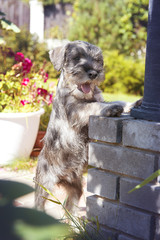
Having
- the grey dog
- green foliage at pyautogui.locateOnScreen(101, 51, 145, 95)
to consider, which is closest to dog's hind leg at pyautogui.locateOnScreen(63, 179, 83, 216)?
the grey dog

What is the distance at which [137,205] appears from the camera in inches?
93.7

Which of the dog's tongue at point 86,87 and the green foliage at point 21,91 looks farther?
the green foliage at point 21,91

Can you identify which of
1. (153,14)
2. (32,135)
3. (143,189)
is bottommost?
(32,135)

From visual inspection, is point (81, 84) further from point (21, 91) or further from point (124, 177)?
point (21, 91)

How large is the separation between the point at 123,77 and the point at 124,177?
38.2 ft

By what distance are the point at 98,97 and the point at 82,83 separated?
233mm

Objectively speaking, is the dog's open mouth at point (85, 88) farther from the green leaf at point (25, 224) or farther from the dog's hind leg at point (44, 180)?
the green leaf at point (25, 224)

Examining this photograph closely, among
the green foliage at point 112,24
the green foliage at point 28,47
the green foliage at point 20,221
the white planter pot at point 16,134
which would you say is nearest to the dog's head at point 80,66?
the white planter pot at point 16,134

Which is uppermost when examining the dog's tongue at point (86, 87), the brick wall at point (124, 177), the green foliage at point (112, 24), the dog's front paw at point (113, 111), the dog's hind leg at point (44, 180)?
the green foliage at point (112, 24)

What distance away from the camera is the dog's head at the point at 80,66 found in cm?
340

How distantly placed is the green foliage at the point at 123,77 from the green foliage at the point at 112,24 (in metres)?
3.30

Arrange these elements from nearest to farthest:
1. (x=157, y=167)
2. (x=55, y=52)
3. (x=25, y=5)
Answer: (x=157, y=167) < (x=55, y=52) < (x=25, y=5)

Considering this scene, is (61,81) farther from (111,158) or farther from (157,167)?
(157,167)

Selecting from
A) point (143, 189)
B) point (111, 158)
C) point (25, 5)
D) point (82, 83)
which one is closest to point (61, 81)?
point (82, 83)
